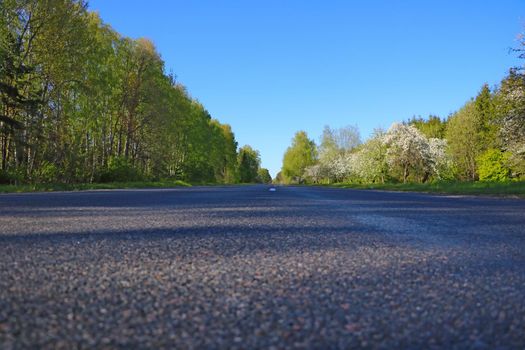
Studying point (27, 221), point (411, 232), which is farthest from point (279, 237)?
point (27, 221)

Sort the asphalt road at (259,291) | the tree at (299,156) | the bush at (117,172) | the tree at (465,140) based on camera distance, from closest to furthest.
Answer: the asphalt road at (259,291) → the bush at (117,172) → the tree at (465,140) → the tree at (299,156)

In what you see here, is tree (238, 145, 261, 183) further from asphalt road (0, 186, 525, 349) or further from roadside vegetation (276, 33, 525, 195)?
asphalt road (0, 186, 525, 349)

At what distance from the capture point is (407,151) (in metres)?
43.2

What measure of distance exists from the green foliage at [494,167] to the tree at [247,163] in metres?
55.3

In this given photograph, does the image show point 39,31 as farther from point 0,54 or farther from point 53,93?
point 0,54

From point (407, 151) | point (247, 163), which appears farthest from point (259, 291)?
point (247, 163)

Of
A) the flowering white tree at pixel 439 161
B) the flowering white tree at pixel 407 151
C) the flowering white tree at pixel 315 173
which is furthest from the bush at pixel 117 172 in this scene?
the flowering white tree at pixel 315 173

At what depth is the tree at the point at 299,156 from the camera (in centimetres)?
8976

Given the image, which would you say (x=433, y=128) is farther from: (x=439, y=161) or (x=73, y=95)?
(x=73, y=95)

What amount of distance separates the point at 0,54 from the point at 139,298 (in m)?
18.4

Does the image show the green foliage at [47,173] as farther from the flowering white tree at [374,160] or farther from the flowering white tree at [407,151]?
the flowering white tree at [374,160]

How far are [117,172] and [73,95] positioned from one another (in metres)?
5.45

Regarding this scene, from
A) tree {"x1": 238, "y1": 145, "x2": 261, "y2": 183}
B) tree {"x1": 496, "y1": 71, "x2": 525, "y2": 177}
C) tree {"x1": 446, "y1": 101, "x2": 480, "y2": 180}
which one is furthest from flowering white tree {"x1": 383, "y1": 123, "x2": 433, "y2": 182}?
tree {"x1": 238, "y1": 145, "x2": 261, "y2": 183}

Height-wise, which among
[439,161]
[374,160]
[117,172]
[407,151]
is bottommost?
[117,172]
